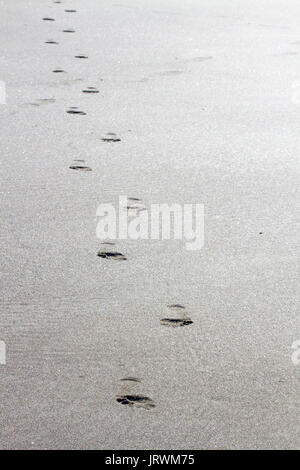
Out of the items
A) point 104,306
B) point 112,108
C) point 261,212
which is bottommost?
point 104,306

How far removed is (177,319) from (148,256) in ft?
1.87

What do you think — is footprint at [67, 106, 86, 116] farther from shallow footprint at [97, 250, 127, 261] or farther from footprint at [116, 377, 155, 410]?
footprint at [116, 377, 155, 410]

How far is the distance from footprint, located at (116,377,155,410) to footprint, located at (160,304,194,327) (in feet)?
1.40

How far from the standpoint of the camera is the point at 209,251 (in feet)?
11.7

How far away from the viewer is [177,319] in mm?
3010

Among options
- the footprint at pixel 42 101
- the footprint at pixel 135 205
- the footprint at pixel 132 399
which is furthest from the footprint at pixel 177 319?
the footprint at pixel 42 101

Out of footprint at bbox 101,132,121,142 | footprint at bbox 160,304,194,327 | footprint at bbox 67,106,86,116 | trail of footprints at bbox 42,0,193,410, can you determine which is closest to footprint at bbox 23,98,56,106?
trail of footprints at bbox 42,0,193,410

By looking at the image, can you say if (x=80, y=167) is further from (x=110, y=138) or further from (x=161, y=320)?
(x=161, y=320)

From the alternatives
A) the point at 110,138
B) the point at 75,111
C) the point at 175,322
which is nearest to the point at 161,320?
the point at 175,322

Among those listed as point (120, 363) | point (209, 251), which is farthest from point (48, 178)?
→ point (120, 363)

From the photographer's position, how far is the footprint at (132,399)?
8.22ft
